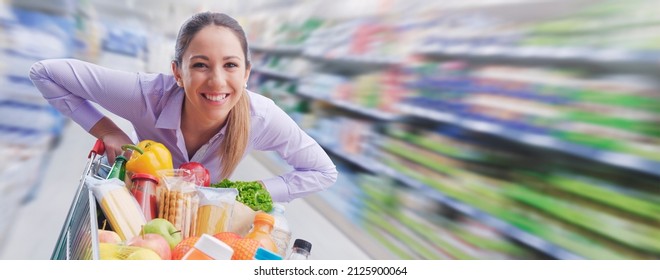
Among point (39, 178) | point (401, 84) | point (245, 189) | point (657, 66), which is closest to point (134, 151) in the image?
point (245, 189)

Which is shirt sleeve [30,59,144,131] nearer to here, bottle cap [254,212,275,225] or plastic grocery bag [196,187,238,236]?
plastic grocery bag [196,187,238,236]

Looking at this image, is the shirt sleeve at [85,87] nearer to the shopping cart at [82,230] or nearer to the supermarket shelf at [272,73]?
the shopping cart at [82,230]

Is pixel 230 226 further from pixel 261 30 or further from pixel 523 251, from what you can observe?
pixel 261 30

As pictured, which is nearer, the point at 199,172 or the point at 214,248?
the point at 214,248

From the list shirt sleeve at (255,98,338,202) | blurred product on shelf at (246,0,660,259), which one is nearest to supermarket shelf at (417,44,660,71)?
blurred product on shelf at (246,0,660,259)

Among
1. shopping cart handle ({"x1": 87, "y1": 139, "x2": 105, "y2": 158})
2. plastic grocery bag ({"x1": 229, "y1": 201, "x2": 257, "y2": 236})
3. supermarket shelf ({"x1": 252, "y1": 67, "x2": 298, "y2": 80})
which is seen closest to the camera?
plastic grocery bag ({"x1": 229, "y1": 201, "x2": 257, "y2": 236})

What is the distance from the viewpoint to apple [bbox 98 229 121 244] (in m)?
1.19

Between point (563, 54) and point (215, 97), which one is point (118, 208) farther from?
point (563, 54)

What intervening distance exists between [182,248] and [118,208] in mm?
184

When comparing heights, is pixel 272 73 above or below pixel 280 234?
above

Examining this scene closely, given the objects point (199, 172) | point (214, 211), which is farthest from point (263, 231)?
point (199, 172)

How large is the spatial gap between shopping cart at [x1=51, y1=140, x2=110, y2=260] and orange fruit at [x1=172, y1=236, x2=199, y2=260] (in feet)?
0.62

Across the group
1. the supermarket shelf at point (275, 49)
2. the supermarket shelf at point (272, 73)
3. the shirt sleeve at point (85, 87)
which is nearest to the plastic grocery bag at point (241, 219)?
the shirt sleeve at point (85, 87)

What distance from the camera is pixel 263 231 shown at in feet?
4.28
